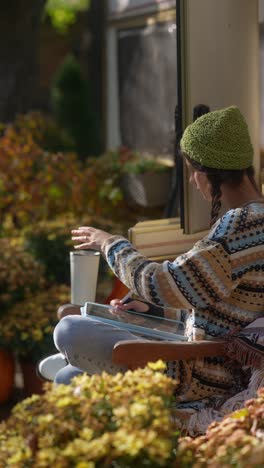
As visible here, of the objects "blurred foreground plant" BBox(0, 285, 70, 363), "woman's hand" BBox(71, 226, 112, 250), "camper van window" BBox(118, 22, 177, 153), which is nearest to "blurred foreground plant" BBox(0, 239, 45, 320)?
"blurred foreground plant" BBox(0, 285, 70, 363)

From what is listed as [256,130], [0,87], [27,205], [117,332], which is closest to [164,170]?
[27,205]

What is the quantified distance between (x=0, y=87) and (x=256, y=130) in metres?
5.73

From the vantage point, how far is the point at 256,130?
4.64 m

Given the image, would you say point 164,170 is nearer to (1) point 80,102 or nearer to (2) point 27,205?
(2) point 27,205

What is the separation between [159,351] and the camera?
3105mm

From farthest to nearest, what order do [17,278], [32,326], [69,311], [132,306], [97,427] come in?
[17,278] → [32,326] → [69,311] → [132,306] → [97,427]

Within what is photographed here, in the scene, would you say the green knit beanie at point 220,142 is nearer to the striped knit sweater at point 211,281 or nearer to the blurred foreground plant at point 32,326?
the striped knit sweater at point 211,281

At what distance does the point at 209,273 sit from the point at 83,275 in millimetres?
911

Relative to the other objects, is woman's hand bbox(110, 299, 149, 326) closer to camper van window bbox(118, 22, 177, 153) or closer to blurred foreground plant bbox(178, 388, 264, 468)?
blurred foreground plant bbox(178, 388, 264, 468)

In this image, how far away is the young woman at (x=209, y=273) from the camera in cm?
311

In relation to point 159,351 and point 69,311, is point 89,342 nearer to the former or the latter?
point 159,351

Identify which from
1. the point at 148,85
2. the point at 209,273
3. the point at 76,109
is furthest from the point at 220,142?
the point at 76,109

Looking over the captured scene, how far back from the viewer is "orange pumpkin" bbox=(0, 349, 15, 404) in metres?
5.44

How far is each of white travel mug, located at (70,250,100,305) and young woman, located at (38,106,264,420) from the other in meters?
0.44
